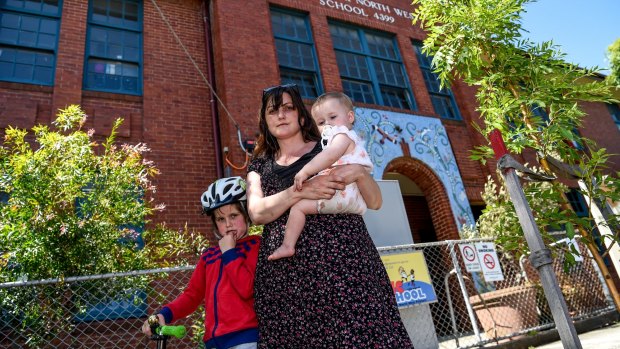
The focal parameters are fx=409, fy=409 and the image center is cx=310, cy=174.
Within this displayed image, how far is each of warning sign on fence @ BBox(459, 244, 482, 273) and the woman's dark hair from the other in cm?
441

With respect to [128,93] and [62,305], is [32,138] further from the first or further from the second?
[62,305]

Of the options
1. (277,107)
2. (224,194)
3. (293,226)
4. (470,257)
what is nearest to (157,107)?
(470,257)

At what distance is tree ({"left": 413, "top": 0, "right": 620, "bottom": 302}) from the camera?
348cm

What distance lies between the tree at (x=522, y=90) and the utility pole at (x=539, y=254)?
401 millimetres

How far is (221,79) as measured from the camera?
27.9 ft

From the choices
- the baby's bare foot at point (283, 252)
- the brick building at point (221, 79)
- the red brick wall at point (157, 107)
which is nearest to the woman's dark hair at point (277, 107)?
the baby's bare foot at point (283, 252)

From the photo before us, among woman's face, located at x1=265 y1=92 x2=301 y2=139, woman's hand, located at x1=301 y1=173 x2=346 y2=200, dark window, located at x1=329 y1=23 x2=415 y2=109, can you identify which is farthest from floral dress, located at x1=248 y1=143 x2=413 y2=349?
A: dark window, located at x1=329 y1=23 x2=415 y2=109

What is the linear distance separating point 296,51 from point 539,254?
8.15 meters

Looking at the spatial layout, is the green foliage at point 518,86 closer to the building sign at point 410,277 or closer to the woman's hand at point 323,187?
the building sign at point 410,277

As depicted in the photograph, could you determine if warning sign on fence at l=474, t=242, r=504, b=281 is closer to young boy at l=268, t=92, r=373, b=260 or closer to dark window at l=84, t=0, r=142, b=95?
young boy at l=268, t=92, r=373, b=260

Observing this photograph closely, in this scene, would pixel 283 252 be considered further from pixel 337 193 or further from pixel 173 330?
pixel 173 330

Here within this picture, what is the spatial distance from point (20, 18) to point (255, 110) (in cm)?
477

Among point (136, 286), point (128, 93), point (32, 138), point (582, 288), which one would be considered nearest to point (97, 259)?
point (136, 286)

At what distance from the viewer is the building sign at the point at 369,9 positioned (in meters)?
11.0
